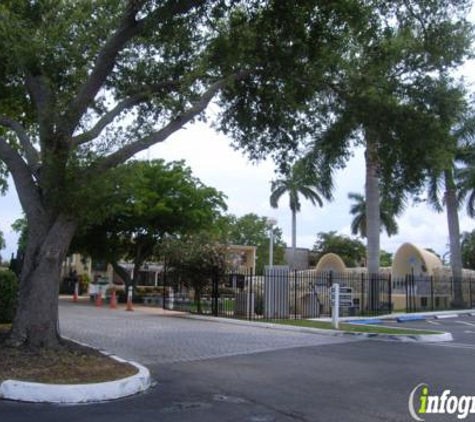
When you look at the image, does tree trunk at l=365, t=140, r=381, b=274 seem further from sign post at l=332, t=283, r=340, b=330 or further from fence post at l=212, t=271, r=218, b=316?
sign post at l=332, t=283, r=340, b=330

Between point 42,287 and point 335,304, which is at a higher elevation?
point 42,287

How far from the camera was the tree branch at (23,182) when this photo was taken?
35.8 ft

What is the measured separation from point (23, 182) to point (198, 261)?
544 inches

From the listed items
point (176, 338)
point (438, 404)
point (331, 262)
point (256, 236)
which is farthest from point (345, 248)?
point (438, 404)

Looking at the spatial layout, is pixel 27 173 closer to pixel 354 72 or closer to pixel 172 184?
pixel 354 72

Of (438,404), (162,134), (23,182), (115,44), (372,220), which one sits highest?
(115,44)

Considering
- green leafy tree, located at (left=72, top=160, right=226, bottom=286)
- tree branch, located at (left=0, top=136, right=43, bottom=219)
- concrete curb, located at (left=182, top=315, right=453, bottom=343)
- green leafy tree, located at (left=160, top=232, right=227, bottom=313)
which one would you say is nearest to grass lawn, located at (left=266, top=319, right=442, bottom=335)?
concrete curb, located at (left=182, top=315, right=453, bottom=343)

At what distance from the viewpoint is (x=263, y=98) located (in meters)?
13.9

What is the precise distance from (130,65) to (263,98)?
3.12 meters

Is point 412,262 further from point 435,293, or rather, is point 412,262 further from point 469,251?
point 469,251

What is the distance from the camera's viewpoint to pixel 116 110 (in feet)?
39.4

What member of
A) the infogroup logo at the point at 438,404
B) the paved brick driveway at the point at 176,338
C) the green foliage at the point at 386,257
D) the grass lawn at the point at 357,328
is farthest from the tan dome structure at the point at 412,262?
the green foliage at the point at 386,257

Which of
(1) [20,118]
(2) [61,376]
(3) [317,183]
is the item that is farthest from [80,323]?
(3) [317,183]

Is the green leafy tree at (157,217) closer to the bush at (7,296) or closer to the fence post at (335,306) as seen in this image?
the fence post at (335,306)
